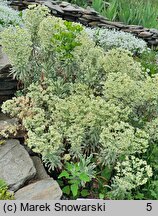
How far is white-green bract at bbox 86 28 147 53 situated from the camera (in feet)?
25.5

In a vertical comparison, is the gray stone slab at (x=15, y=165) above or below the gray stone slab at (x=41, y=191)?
above

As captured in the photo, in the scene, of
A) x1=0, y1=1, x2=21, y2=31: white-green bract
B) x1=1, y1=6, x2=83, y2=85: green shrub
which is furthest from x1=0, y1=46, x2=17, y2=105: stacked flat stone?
x1=0, y1=1, x2=21, y2=31: white-green bract

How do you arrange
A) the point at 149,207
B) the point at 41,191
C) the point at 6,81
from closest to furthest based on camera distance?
the point at 149,207, the point at 41,191, the point at 6,81

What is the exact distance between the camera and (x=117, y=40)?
7.90 metres

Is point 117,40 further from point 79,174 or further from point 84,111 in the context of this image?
point 79,174

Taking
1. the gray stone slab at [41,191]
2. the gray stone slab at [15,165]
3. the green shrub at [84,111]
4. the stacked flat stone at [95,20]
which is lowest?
the gray stone slab at [41,191]

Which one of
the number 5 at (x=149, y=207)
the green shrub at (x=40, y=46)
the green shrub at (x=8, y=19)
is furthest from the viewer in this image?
the green shrub at (x=8, y=19)

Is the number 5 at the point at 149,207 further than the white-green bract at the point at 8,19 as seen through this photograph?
No

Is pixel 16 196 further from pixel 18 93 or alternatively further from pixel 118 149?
pixel 18 93

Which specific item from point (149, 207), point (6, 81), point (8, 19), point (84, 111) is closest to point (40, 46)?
point (6, 81)

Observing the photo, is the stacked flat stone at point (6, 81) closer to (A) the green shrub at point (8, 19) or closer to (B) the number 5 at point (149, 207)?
(A) the green shrub at point (8, 19)

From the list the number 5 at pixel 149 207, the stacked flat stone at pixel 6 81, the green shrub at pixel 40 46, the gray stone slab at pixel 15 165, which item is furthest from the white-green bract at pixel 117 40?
the number 5 at pixel 149 207

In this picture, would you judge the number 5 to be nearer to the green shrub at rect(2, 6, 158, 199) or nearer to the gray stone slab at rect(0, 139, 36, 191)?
the green shrub at rect(2, 6, 158, 199)

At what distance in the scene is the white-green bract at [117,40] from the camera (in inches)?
306
